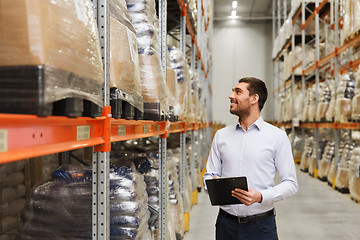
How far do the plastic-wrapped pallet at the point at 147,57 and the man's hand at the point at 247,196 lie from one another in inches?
32.7

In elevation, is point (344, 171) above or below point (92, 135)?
below

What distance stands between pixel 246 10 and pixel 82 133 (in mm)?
21024

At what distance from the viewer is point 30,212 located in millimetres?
2096

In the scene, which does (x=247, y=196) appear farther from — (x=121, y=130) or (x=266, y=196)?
(x=121, y=130)

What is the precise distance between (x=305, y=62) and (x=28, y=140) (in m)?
12.9

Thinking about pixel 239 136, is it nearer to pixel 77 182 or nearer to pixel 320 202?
pixel 77 182

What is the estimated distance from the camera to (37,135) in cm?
110

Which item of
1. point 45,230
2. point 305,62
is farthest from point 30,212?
point 305,62

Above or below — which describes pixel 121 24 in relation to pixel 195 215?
above

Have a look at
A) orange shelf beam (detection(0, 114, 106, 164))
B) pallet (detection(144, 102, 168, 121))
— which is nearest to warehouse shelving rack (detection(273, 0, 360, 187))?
pallet (detection(144, 102, 168, 121))

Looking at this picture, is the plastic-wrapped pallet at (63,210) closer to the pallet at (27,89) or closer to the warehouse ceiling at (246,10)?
the pallet at (27,89)

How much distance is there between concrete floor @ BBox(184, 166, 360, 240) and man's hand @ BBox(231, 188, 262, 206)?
9.39ft

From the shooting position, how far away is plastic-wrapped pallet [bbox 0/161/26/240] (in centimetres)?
248

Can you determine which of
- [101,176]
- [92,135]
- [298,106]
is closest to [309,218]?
[101,176]
